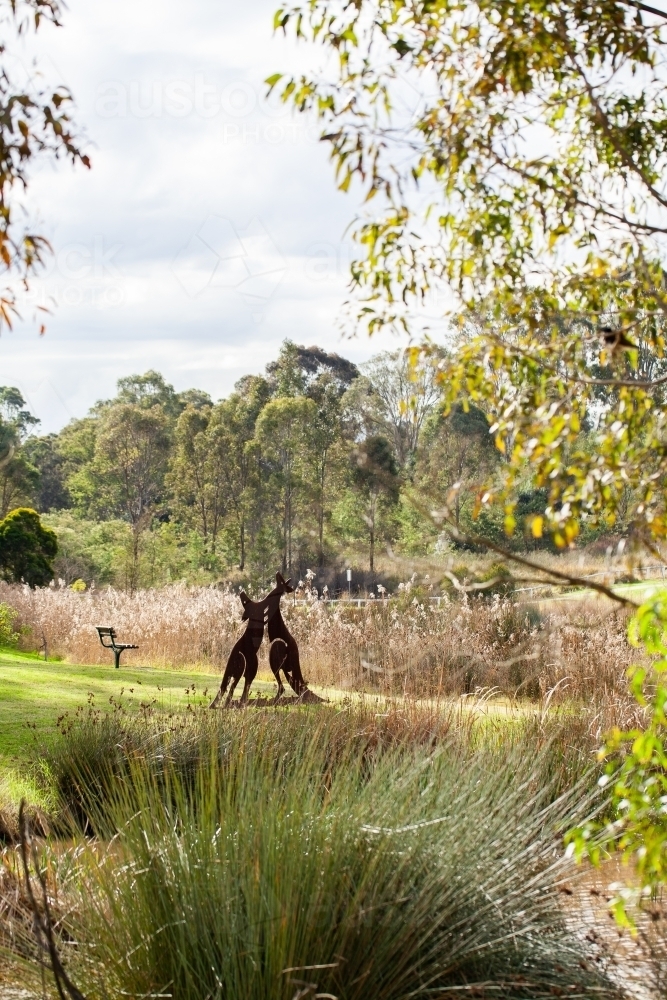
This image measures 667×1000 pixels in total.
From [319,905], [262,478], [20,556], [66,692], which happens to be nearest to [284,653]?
[66,692]

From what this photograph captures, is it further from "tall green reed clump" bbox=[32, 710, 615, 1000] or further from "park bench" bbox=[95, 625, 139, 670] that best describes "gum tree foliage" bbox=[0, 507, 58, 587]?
"tall green reed clump" bbox=[32, 710, 615, 1000]

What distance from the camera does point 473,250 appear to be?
12.7 feet

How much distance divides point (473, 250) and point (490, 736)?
10.4ft

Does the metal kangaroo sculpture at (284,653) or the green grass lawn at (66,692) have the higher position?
the metal kangaroo sculpture at (284,653)

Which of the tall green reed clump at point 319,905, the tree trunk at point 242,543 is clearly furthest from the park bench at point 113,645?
the tree trunk at point 242,543

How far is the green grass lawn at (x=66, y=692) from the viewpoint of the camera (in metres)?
7.32

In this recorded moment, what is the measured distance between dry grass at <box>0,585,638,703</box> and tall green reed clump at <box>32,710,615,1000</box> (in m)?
3.88

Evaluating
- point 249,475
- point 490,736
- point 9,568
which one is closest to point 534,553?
point 249,475

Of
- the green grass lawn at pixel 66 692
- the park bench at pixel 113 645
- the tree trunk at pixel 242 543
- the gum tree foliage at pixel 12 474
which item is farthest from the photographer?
the tree trunk at pixel 242 543

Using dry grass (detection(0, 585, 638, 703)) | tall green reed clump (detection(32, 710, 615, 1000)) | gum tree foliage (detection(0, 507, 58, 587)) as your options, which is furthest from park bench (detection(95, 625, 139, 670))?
tall green reed clump (detection(32, 710, 615, 1000))

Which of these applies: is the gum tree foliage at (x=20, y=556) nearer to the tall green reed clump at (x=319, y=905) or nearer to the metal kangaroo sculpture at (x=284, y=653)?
the metal kangaroo sculpture at (x=284, y=653)

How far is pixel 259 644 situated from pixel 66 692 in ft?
6.97

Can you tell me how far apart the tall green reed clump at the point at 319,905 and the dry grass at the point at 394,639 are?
388 cm

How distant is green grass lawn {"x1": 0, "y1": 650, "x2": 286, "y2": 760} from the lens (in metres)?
7.32
